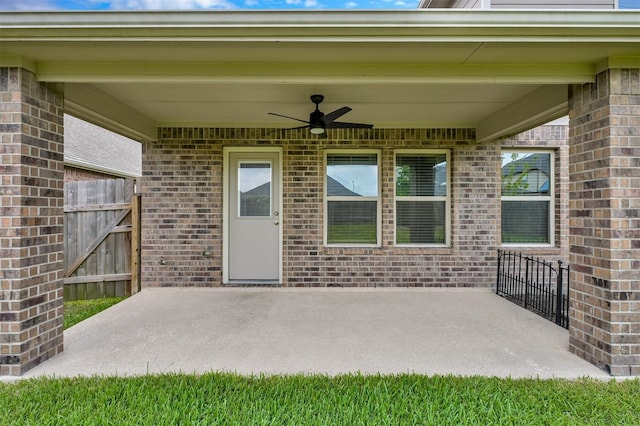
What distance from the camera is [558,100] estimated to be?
3.38 meters

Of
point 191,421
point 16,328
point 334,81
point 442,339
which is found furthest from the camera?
point 442,339

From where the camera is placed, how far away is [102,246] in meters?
5.31

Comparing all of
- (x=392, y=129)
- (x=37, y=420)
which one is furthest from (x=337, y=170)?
(x=37, y=420)

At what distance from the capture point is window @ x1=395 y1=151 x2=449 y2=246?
17.9 feet

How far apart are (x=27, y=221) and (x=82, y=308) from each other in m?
2.52

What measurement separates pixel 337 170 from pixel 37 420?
4464mm

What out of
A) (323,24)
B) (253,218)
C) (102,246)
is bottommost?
(102,246)

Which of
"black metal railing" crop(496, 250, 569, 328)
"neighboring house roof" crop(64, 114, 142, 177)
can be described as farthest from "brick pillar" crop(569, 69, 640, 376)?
"neighboring house roof" crop(64, 114, 142, 177)

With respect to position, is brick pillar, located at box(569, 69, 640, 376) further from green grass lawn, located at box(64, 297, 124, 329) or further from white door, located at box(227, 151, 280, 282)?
green grass lawn, located at box(64, 297, 124, 329)

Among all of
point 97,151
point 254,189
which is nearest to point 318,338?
point 254,189

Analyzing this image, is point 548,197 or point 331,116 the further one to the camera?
point 548,197

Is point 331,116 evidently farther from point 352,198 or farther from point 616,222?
point 616,222

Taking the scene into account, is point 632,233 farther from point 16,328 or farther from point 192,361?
point 16,328

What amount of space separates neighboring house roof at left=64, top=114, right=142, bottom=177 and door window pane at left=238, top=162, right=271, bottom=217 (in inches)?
207
